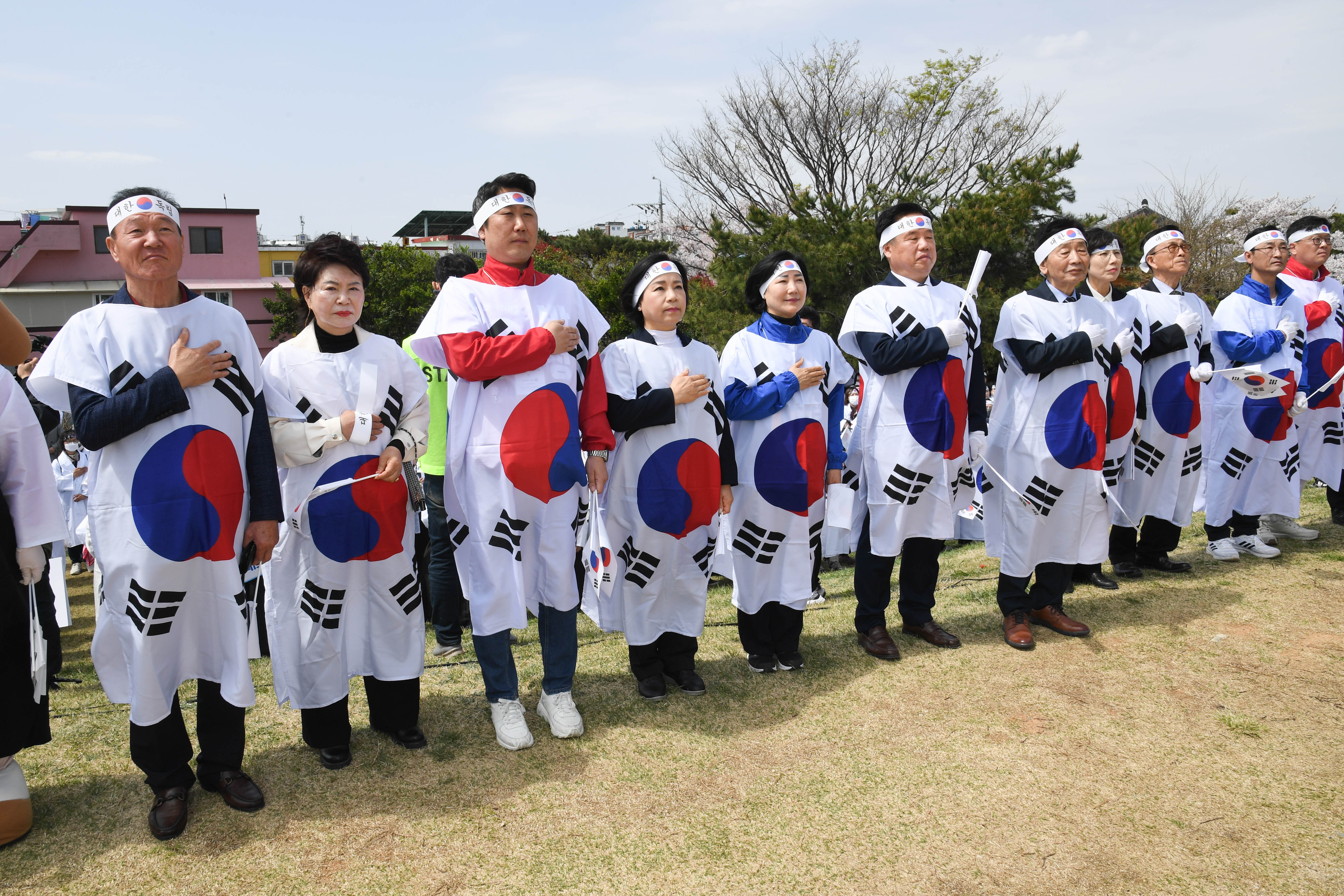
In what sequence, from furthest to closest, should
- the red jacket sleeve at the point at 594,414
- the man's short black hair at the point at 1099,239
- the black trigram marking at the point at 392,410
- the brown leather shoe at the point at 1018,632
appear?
the man's short black hair at the point at 1099,239 → the brown leather shoe at the point at 1018,632 → the red jacket sleeve at the point at 594,414 → the black trigram marking at the point at 392,410

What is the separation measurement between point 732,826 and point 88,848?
2077mm

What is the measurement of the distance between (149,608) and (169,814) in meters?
0.69

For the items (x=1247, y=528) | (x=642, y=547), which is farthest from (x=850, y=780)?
(x=1247, y=528)

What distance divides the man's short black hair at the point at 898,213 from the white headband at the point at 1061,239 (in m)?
0.68

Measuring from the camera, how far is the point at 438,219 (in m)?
53.5

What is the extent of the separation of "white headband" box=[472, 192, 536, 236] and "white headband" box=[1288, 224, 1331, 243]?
553 cm

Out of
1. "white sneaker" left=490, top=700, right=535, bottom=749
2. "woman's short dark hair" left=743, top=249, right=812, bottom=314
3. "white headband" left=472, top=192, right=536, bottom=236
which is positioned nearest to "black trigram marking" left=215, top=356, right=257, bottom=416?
"white headband" left=472, top=192, right=536, bottom=236

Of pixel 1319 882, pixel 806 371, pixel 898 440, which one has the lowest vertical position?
pixel 1319 882

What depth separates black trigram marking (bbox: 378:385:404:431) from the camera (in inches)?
129

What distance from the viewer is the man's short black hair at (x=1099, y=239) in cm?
481

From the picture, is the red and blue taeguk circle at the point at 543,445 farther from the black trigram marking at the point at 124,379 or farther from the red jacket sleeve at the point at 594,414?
the black trigram marking at the point at 124,379

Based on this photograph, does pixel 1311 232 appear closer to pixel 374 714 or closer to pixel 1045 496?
pixel 1045 496

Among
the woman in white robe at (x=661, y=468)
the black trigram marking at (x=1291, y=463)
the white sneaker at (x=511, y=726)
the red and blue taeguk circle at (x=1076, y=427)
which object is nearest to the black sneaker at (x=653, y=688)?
the woman in white robe at (x=661, y=468)

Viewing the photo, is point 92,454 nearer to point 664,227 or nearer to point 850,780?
point 850,780
